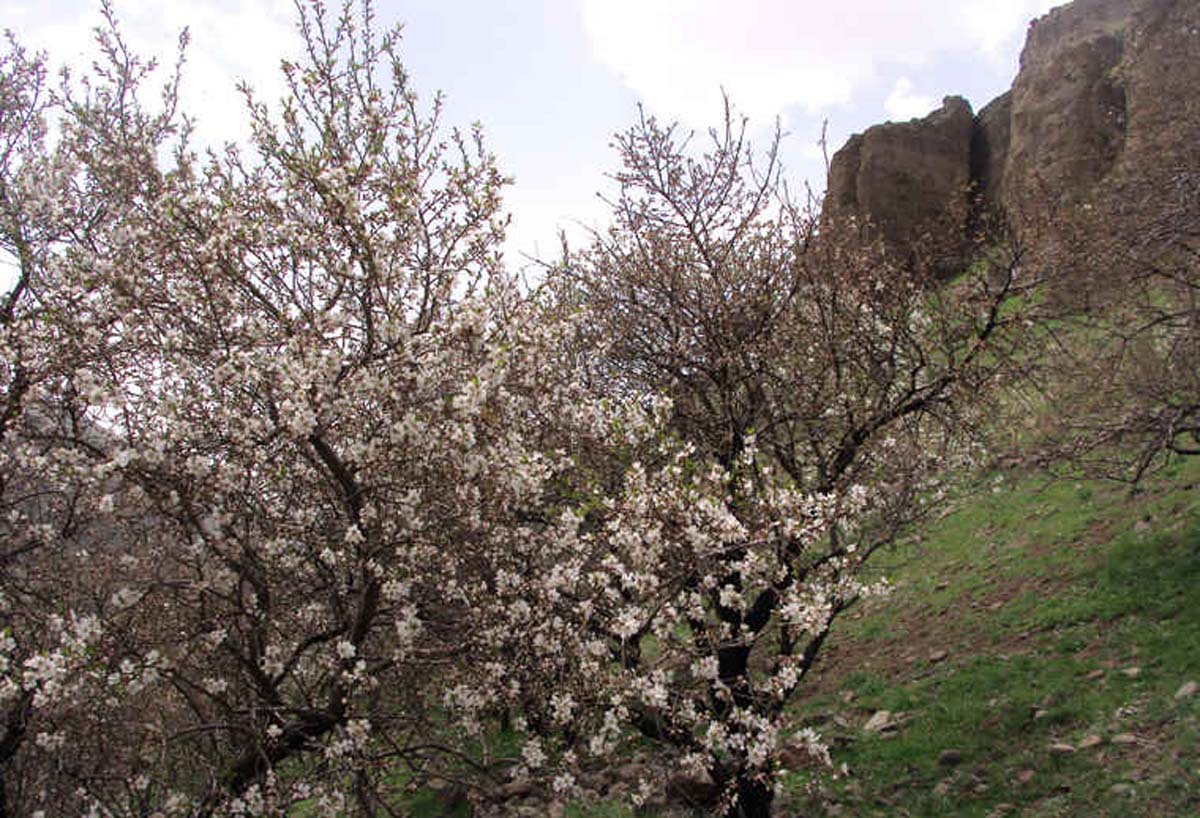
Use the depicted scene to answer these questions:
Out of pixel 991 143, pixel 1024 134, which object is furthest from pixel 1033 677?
pixel 991 143

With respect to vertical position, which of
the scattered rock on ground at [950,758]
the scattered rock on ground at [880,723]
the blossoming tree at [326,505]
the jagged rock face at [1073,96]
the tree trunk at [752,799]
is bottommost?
the scattered rock on ground at [950,758]

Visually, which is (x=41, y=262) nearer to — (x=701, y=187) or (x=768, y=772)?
(x=701, y=187)

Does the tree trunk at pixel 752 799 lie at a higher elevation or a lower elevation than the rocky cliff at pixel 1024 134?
lower

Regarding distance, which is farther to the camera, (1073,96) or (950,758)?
(1073,96)

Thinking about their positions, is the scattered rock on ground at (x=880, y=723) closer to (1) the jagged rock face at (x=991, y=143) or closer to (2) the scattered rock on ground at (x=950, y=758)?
(2) the scattered rock on ground at (x=950, y=758)

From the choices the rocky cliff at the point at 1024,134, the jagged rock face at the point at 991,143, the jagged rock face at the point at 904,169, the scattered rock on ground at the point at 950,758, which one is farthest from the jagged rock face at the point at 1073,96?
the scattered rock on ground at the point at 950,758

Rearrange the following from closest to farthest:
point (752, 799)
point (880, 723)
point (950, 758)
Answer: point (752, 799) < point (950, 758) < point (880, 723)

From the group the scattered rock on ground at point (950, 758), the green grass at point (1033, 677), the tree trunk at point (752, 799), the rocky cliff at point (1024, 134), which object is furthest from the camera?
the rocky cliff at point (1024, 134)

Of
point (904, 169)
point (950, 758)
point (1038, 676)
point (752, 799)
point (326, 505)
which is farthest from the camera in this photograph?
point (904, 169)

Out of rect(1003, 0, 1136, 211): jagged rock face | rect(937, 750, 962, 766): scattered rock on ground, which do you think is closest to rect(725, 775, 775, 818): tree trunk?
rect(937, 750, 962, 766): scattered rock on ground

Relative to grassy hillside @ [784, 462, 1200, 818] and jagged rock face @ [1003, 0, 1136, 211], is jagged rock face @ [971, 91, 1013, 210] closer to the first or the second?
jagged rock face @ [1003, 0, 1136, 211]

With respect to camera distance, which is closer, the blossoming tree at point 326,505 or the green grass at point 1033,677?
the blossoming tree at point 326,505

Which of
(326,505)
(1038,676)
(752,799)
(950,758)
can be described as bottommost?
(950,758)

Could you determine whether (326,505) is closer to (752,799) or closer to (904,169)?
(752,799)
